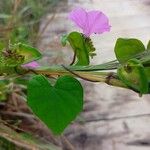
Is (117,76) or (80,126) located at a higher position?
(117,76)

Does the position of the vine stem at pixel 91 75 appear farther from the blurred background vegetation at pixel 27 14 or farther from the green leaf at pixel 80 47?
the blurred background vegetation at pixel 27 14

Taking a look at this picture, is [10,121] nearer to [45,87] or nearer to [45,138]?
[45,138]

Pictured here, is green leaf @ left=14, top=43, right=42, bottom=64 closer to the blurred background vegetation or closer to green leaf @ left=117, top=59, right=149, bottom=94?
green leaf @ left=117, top=59, right=149, bottom=94

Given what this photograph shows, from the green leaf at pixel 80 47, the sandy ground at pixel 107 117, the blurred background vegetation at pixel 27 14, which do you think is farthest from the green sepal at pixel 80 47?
the blurred background vegetation at pixel 27 14

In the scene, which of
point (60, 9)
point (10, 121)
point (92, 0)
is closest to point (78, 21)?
point (10, 121)

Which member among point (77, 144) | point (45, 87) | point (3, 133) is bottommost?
point (77, 144)

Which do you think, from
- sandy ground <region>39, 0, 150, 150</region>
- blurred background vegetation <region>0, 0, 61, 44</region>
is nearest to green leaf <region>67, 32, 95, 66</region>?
sandy ground <region>39, 0, 150, 150</region>

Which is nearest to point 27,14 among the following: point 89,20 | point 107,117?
point 107,117
